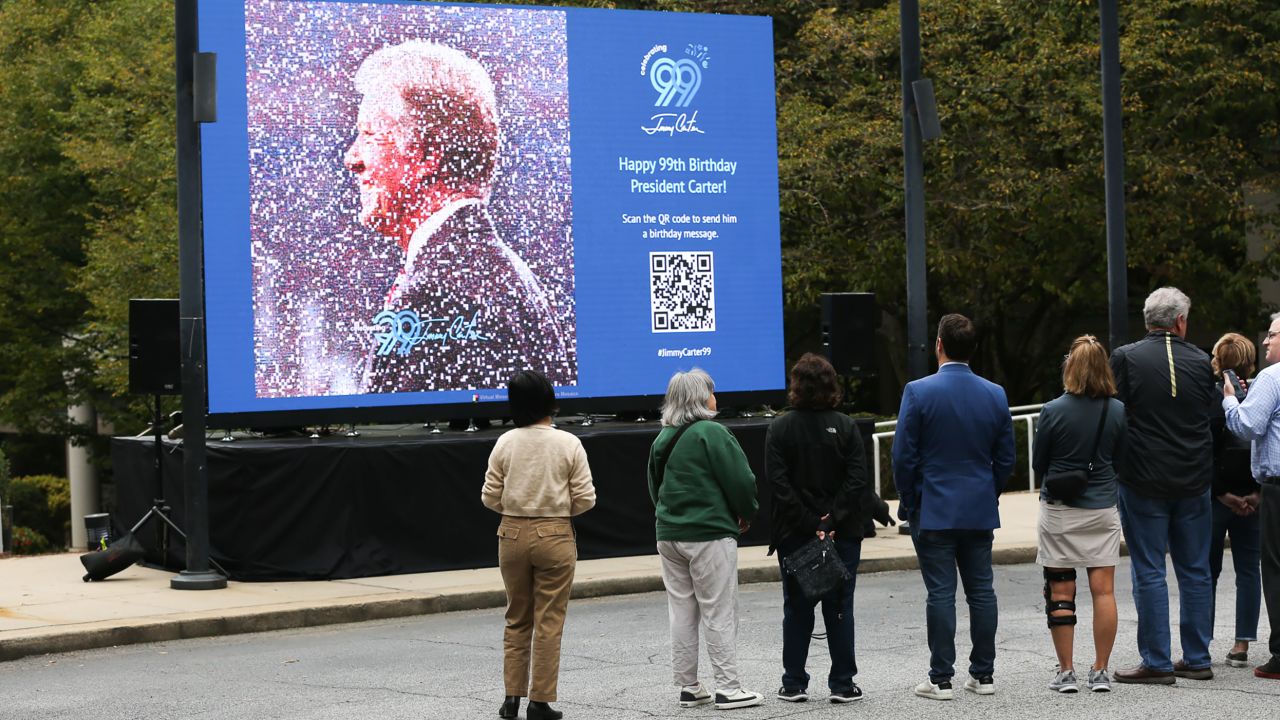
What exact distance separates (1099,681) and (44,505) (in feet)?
110

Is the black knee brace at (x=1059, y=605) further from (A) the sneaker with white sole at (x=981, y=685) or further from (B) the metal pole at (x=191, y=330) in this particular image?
(B) the metal pole at (x=191, y=330)

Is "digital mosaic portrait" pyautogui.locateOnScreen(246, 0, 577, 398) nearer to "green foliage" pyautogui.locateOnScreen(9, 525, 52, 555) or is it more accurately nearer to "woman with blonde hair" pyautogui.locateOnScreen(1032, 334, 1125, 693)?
"woman with blonde hair" pyautogui.locateOnScreen(1032, 334, 1125, 693)

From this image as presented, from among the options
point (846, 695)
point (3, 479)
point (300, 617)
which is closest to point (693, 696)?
point (846, 695)

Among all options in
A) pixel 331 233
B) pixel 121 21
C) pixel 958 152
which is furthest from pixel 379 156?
pixel 121 21

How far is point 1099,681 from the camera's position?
8.90 meters

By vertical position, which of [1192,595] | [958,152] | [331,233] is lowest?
[1192,595]

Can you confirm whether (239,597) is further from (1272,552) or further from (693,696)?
(1272,552)

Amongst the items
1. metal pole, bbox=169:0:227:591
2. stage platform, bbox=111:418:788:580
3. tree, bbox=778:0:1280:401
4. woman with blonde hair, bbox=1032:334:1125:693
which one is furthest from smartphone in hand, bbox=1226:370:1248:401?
tree, bbox=778:0:1280:401

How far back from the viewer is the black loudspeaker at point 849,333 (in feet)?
58.6

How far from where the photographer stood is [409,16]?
16.2m

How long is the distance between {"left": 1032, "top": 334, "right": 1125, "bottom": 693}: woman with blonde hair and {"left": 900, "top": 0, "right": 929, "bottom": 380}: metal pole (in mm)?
8112

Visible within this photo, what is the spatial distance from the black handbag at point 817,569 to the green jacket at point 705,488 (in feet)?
1.18

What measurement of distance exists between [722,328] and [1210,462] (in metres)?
8.86

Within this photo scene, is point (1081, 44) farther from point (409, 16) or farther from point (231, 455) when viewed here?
point (231, 455)
